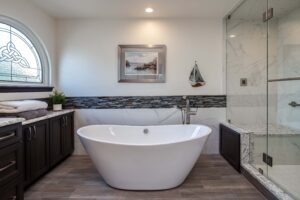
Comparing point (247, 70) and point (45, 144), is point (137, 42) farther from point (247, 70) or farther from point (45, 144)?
point (45, 144)

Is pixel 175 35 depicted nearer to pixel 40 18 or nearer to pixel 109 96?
pixel 109 96

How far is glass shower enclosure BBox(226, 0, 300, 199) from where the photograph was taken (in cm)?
284

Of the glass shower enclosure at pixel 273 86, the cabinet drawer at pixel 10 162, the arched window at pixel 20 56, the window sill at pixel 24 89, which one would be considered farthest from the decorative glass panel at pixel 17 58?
the glass shower enclosure at pixel 273 86

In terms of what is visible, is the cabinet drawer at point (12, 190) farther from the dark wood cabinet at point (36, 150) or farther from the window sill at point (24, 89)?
the window sill at point (24, 89)

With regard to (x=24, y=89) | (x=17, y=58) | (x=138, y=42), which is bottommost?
(x=24, y=89)

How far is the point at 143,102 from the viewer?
164 inches

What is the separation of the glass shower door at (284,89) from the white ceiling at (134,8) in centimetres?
73

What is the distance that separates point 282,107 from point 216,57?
1.46 metres

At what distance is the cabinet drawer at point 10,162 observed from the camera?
6.43 ft

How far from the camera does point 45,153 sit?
3.06m

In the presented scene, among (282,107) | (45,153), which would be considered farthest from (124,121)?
(282,107)

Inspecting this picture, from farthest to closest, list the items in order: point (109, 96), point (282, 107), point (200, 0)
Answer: point (109, 96) → point (200, 0) → point (282, 107)

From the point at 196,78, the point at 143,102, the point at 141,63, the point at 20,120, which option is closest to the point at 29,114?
the point at 20,120

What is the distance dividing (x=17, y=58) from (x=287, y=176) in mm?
3673
